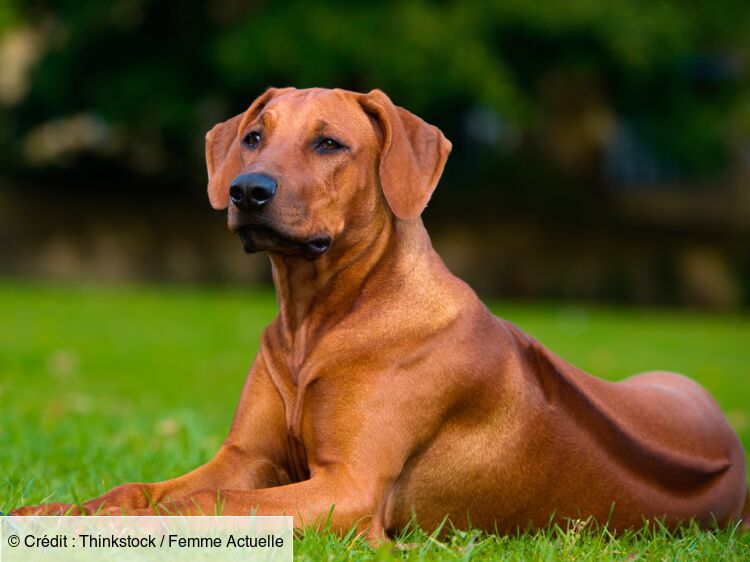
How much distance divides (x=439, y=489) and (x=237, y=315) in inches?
475

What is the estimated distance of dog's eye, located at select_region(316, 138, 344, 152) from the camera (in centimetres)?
436

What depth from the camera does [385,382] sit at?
4.12 m

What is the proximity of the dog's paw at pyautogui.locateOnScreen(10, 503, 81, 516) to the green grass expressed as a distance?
474 millimetres

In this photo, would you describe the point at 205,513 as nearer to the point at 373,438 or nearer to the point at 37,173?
the point at 373,438

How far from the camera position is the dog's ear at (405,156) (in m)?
4.34

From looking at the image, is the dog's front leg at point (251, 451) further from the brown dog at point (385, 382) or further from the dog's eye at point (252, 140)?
the dog's eye at point (252, 140)

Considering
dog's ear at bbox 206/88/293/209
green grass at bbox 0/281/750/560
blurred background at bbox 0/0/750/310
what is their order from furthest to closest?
blurred background at bbox 0/0/750/310, dog's ear at bbox 206/88/293/209, green grass at bbox 0/281/750/560

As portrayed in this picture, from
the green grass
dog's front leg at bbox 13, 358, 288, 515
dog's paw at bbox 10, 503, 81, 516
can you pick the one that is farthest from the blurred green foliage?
dog's paw at bbox 10, 503, 81, 516

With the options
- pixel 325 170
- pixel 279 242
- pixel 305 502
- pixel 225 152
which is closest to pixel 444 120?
pixel 225 152

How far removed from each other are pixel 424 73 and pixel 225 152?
1364cm

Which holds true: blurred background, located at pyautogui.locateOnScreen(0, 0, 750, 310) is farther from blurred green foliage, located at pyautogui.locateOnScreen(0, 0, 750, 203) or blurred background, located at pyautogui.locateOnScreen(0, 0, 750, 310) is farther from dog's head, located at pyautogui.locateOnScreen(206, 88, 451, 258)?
dog's head, located at pyautogui.locateOnScreen(206, 88, 451, 258)

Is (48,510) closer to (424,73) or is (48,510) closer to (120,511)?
(120,511)

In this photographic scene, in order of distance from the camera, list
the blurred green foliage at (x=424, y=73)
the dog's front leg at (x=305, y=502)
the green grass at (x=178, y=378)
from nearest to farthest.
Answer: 1. the dog's front leg at (x=305, y=502)
2. the green grass at (x=178, y=378)
3. the blurred green foliage at (x=424, y=73)

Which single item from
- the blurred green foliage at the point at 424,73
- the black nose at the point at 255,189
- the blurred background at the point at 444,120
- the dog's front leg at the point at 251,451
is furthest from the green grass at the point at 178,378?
the blurred green foliage at the point at 424,73
